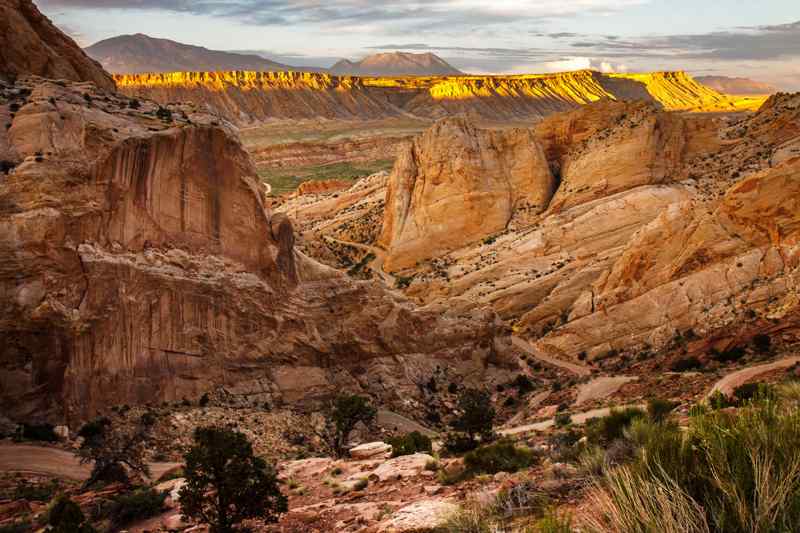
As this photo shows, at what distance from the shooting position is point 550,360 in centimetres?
3550

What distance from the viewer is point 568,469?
11516 millimetres

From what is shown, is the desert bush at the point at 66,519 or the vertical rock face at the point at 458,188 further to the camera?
the vertical rock face at the point at 458,188

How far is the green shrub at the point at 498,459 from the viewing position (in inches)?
553

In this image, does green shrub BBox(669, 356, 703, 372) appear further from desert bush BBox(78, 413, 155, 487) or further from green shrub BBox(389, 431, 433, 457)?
desert bush BBox(78, 413, 155, 487)

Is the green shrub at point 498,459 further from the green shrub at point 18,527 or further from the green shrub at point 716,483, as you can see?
the green shrub at point 18,527

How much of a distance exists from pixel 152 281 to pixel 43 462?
629cm

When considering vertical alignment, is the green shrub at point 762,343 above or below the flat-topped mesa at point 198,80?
below

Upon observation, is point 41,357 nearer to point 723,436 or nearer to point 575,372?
point 723,436

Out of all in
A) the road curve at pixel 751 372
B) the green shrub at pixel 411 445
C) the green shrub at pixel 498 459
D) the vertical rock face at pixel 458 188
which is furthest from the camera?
the vertical rock face at pixel 458 188

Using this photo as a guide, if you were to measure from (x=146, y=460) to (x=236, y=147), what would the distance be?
416 inches

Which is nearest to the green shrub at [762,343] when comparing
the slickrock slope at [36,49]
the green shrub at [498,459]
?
the green shrub at [498,459]

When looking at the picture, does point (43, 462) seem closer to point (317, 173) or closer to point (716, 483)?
point (716, 483)

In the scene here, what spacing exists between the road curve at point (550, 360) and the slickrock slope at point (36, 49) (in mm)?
21861

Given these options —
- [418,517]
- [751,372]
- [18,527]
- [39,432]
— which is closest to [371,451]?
[418,517]
